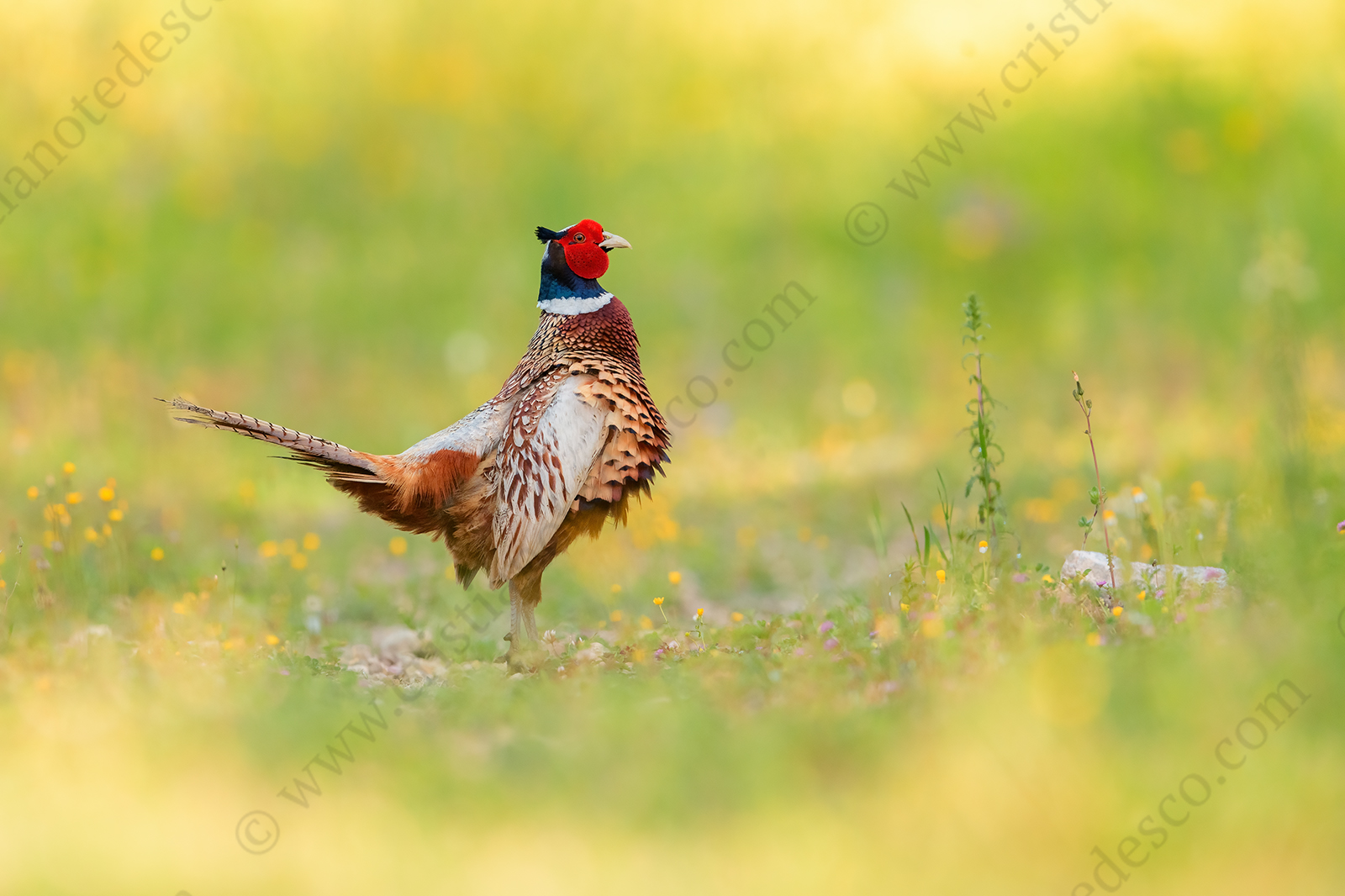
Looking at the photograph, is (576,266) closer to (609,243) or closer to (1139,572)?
(609,243)

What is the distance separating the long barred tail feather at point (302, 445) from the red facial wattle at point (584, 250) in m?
1.31

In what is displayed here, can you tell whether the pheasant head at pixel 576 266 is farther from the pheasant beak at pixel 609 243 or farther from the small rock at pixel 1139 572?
the small rock at pixel 1139 572

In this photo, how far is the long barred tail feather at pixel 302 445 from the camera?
499 centimetres

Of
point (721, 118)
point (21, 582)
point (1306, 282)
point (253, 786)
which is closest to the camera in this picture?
point (253, 786)

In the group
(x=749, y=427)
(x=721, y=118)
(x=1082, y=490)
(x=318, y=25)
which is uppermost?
(x=318, y=25)

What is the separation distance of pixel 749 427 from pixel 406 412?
2.76 metres

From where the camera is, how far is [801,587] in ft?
24.1

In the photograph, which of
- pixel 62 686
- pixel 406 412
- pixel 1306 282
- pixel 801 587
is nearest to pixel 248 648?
pixel 62 686

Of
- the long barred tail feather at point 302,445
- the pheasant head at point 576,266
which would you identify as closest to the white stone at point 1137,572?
the pheasant head at point 576,266

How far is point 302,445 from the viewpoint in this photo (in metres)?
5.07

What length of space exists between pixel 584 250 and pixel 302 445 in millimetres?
1566

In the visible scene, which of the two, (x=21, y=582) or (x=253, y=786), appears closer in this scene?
(x=253, y=786)

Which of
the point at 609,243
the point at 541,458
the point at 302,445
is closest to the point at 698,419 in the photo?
the point at 609,243

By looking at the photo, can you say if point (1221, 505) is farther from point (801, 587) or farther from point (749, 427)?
point (749, 427)
